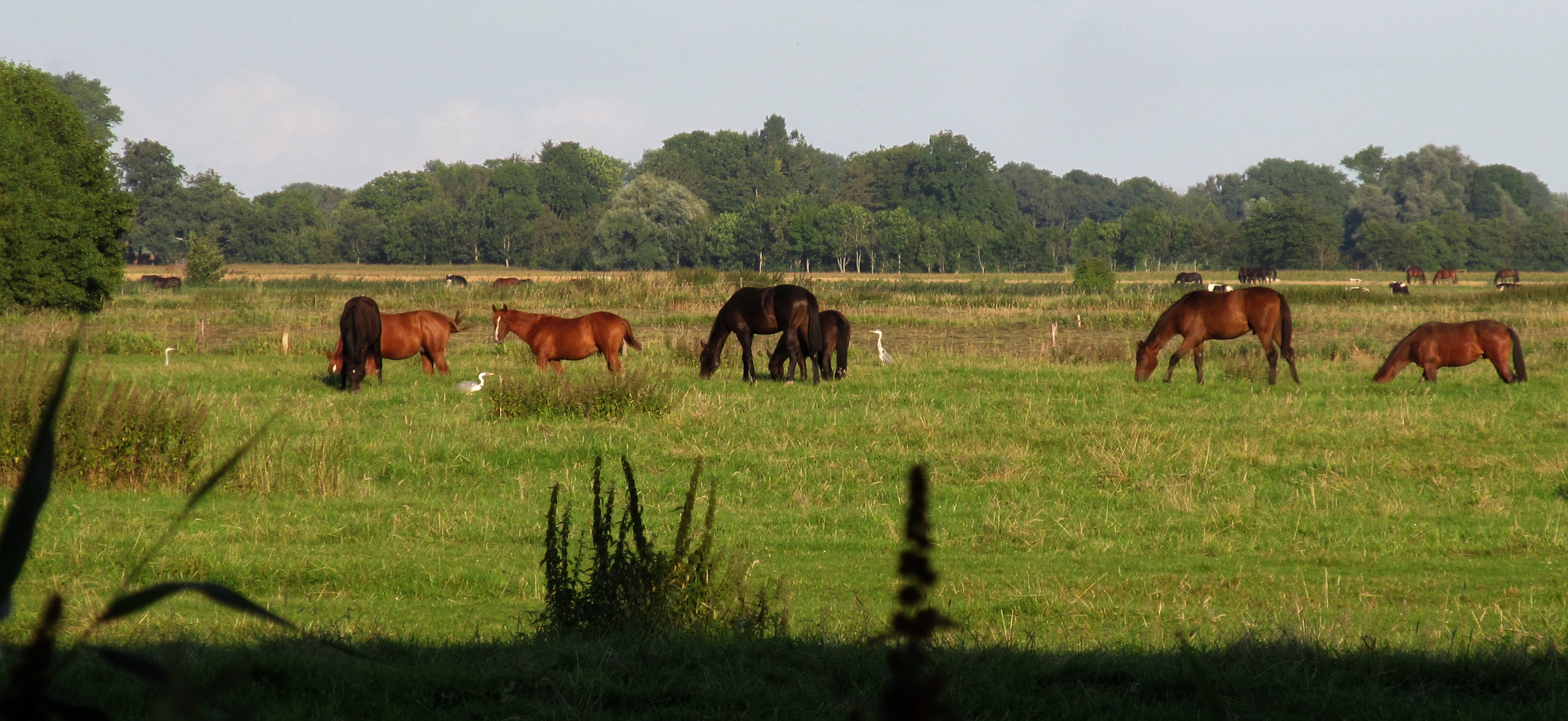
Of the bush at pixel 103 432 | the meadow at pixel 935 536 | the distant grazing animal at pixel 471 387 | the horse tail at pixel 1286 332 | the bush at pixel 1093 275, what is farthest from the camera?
the bush at pixel 1093 275

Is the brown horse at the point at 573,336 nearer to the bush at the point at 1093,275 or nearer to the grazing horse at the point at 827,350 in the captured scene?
the grazing horse at the point at 827,350

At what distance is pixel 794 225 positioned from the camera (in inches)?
4355

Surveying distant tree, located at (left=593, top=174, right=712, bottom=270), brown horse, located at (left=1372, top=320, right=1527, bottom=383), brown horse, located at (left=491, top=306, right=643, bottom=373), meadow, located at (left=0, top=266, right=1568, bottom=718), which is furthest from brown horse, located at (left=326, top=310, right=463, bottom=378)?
distant tree, located at (left=593, top=174, right=712, bottom=270)

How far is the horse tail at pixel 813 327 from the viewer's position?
62.4 ft

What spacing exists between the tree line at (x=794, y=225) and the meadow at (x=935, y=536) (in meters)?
84.3

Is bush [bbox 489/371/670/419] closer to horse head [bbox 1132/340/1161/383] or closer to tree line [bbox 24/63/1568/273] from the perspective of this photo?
horse head [bbox 1132/340/1161/383]

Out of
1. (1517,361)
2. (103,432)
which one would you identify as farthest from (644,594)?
(1517,361)

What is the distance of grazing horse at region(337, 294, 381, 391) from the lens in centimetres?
1786

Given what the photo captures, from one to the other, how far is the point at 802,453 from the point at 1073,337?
20.1m

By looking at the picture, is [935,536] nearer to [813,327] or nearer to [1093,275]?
[813,327]

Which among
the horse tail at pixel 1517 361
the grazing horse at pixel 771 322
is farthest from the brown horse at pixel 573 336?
the horse tail at pixel 1517 361

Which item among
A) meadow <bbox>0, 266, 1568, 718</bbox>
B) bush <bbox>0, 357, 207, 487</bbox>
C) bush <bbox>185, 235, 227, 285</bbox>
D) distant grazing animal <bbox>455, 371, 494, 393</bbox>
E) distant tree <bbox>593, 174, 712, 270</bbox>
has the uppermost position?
distant tree <bbox>593, 174, 712, 270</bbox>

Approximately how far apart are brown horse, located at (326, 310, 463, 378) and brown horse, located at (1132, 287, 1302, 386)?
11410 millimetres

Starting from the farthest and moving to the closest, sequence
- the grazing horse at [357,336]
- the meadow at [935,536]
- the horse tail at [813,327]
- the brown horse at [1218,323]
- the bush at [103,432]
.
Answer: the brown horse at [1218,323] < the horse tail at [813,327] < the grazing horse at [357,336] < the bush at [103,432] < the meadow at [935,536]
